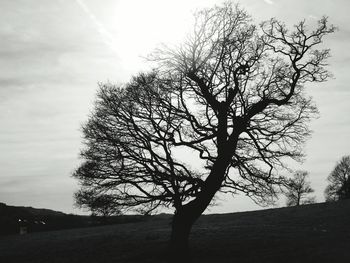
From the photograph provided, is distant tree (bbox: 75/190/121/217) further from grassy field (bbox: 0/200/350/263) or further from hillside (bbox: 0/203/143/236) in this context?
hillside (bbox: 0/203/143/236)

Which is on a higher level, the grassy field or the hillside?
the hillside

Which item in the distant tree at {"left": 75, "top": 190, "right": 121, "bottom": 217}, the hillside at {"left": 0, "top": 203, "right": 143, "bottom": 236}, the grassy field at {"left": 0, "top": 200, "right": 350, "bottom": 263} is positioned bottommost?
the grassy field at {"left": 0, "top": 200, "right": 350, "bottom": 263}

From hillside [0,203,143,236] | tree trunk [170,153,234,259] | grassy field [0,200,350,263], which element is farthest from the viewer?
hillside [0,203,143,236]

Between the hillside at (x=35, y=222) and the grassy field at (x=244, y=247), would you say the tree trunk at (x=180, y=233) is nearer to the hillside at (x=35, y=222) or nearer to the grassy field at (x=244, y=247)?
the grassy field at (x=244, y=247)

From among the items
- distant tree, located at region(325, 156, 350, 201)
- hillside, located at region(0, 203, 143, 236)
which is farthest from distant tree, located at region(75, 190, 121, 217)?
distant tree, located at region(325, 156, 350, 201)

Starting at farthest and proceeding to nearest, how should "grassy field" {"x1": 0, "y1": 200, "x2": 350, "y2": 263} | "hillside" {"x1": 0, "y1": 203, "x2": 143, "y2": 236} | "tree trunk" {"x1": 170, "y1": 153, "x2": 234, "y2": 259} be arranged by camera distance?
"hillside" {"x1": 0, "y1": 203, "x2": 143, "y2": 236} < "tree trunk" {"x1": 170, "y1": 153, "x2": 234, "y2": 259} < "grassy field" {"x1": 0, "y1": 200, "x2": 350, "y2": 263}

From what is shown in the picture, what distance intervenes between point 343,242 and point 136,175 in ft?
41.4

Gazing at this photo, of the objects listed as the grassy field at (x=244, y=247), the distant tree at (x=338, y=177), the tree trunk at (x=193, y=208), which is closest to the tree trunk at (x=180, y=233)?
the tree trunk at (x=193, y=208)

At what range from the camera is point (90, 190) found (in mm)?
23406

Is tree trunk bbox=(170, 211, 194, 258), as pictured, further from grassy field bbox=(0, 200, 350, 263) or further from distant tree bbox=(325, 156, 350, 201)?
distant tree bbox=(325, 156, 350, 201)

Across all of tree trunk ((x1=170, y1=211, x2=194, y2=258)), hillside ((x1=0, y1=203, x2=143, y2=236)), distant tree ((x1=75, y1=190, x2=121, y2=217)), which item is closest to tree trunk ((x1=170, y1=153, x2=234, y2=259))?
tree trunk ((x1=170, y1=211, x2=194, y2=258))

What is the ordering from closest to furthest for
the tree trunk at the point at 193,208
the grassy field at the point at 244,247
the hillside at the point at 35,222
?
the grassy field at the point at 244,247, the tree trunk at the point at 193,208, the hillside at the point at 35,222

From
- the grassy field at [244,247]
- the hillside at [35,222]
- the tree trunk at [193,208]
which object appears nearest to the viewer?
the grassy field at [244,247]

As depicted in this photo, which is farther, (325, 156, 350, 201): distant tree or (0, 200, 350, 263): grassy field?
(325, 156, 350, 201): distant tree
